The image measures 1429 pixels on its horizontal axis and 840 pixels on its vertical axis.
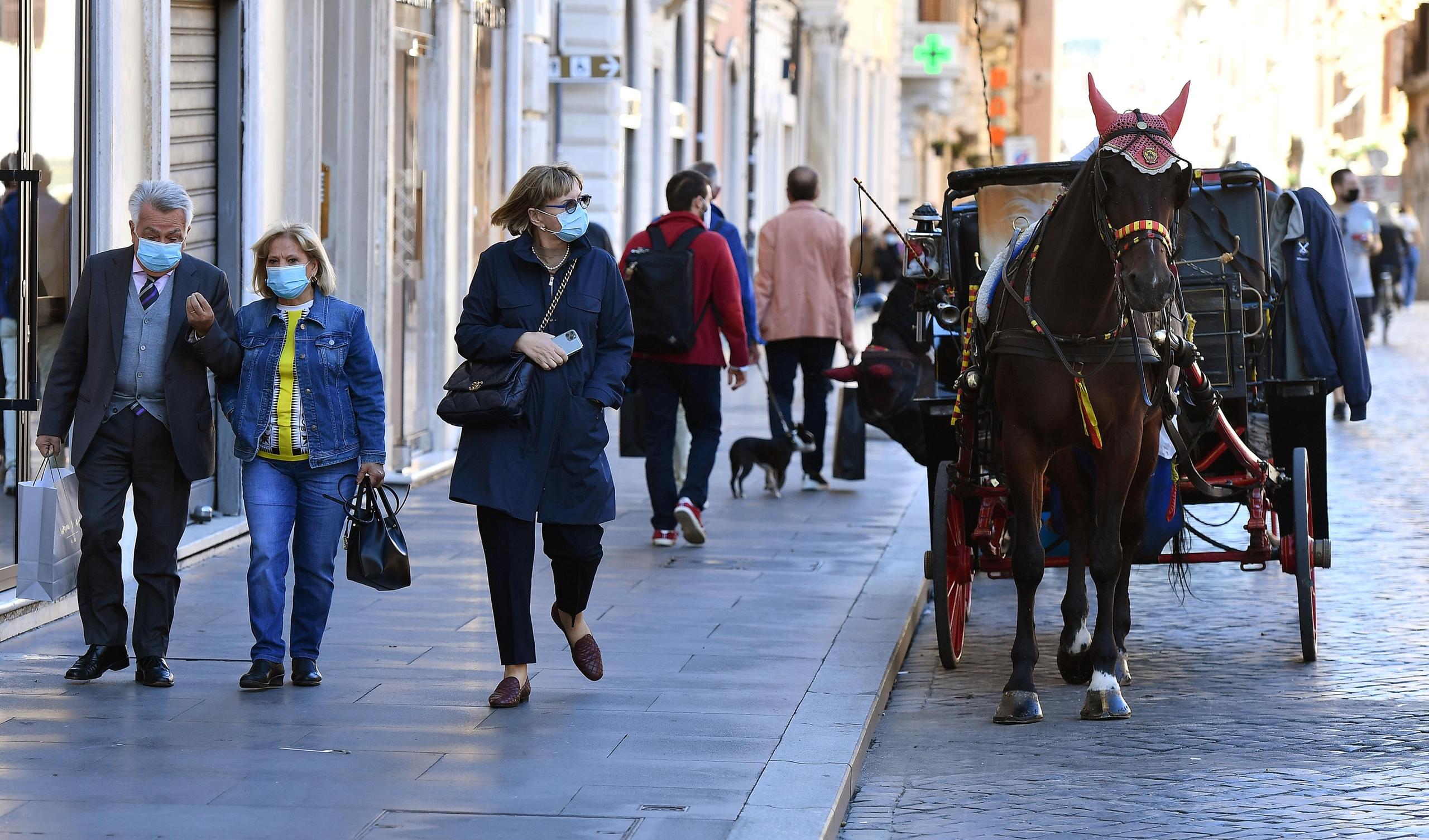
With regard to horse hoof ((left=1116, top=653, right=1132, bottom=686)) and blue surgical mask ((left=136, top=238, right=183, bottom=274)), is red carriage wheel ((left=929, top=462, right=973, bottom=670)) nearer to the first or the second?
horse hoof ((left=1116, top=653, right=1132, bottom=686))

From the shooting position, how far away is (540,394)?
6.95 m

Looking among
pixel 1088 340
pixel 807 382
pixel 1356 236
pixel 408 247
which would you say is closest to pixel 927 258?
pixel 1088 340

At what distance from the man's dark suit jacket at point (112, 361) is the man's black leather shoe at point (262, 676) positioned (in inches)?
26.5

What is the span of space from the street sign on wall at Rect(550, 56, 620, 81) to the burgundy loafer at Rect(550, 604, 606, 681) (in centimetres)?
1356

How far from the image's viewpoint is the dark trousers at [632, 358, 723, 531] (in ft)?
36.7

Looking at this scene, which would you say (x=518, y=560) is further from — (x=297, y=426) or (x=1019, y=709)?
(x=1019, y=709)

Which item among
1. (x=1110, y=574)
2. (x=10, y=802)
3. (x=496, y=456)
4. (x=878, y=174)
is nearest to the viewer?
(x=10, y=802)

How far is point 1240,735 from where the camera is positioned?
7.10m

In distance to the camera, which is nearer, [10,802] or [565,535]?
[10,802]

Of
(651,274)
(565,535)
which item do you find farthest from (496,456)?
(651,274)

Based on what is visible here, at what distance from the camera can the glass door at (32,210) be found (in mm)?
8508

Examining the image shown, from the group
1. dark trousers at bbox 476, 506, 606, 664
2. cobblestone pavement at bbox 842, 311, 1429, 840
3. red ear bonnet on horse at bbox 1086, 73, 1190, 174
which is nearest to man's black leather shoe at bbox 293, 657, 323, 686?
dark trousers at bbox 476, 506, 606, 664

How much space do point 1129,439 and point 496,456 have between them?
207 centimetres

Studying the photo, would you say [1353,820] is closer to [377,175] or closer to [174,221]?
[174,221]
